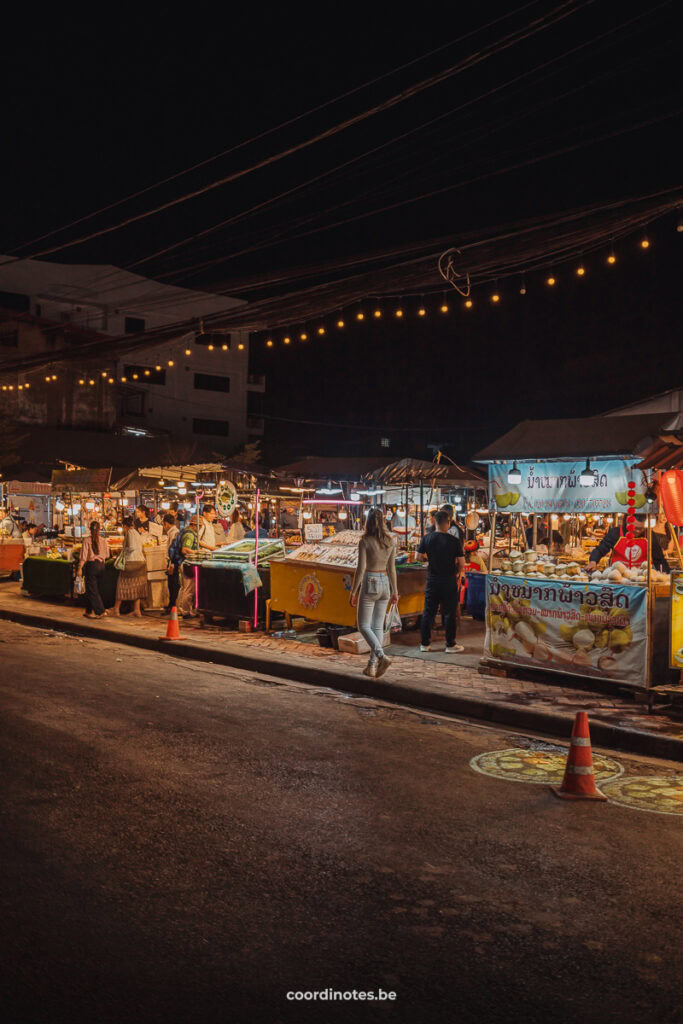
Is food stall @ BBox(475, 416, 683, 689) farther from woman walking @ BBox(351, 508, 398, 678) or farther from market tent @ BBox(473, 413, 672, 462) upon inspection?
woman walking @ BBox(351, 508, 398, 678)

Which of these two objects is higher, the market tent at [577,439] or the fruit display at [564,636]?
the market tent at [577,439]

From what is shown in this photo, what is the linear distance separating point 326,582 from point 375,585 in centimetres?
218

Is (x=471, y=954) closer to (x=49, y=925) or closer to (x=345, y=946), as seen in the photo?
(x=345, y=946)

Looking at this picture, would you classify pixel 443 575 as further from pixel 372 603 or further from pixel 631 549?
pixel 631 549

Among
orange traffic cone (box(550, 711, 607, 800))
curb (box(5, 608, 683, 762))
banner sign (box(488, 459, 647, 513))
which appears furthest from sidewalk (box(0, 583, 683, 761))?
banner sign (box(488, 459, 647, 513))

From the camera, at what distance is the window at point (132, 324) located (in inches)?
1833

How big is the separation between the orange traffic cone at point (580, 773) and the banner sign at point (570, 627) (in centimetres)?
314

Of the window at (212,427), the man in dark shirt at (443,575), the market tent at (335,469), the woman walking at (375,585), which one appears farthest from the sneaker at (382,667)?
the window at (212,427)

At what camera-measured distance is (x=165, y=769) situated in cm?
583

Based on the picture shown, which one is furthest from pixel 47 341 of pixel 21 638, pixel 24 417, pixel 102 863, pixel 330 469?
pixel 102 863

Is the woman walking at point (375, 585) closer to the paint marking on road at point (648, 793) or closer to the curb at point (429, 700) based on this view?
the curb at point (429, 700)

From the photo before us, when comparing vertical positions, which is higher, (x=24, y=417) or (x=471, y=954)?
(x=24, y=417)

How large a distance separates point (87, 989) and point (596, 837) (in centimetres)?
312

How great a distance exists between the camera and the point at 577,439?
9703mm
